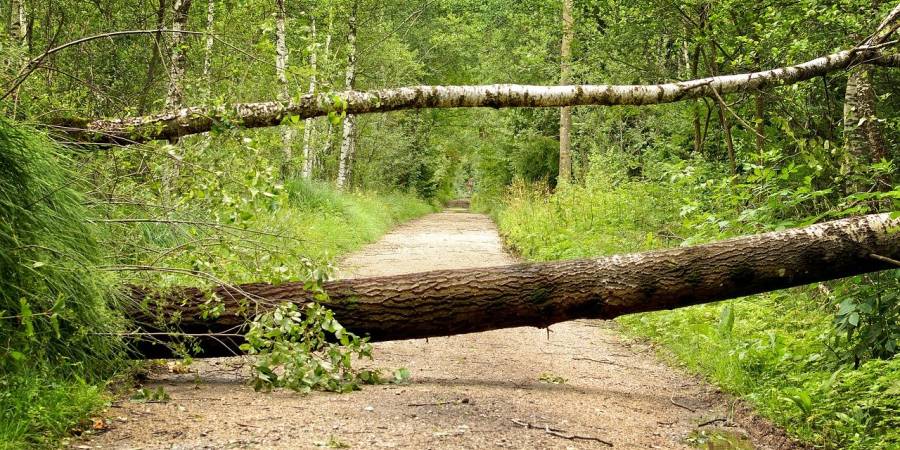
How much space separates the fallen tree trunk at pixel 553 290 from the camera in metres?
5.46

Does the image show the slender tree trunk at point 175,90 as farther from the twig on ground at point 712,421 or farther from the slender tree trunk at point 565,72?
the slender tree trunk at point 565,72

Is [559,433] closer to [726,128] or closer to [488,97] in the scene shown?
[488,97]

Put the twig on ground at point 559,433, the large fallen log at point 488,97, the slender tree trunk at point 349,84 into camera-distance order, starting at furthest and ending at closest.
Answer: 1. the slender tree trunk at point 349,84
2. the large fallen log at point 488,97
3. the twig on ground at point 559,433

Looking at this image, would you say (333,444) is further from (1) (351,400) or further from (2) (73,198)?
(2) (73,198)

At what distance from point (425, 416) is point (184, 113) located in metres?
3.43

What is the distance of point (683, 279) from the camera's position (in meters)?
A: 5.54

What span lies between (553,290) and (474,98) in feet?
7.16

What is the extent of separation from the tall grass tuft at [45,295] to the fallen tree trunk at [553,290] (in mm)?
794

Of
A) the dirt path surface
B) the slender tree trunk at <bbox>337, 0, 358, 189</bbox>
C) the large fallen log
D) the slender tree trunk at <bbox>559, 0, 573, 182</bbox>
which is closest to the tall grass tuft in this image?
the dirt path surface

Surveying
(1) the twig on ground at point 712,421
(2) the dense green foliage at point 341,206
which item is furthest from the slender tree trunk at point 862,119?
(1) the twig on ground at point 712,421

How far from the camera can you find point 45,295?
4.17 metres

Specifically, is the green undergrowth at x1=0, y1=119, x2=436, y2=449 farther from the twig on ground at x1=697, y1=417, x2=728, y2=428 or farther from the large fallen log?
the twig on ground at x1=697, y1=417, x2=728, y2=428

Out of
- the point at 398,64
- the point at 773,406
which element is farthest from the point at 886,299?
the point at 398,64

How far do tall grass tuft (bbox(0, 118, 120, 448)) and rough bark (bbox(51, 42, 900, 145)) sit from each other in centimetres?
154
